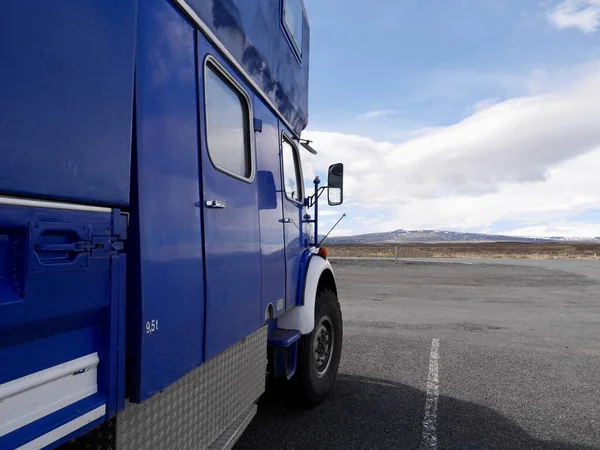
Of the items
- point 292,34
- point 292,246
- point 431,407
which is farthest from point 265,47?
point 431,407

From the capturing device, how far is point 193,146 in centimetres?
215

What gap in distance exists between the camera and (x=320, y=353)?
453 cm

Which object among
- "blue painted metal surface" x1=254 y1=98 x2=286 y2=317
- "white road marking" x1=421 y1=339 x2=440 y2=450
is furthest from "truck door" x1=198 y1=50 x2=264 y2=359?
"white road marking" x1=421 y1=339 x2=440 y2=450

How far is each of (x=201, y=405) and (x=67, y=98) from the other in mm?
1572

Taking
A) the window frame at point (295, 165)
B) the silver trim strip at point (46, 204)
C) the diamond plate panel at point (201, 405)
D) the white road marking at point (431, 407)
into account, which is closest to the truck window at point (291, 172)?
the window frame at point (295, 165)

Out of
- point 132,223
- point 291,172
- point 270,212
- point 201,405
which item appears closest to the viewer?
point 132,223

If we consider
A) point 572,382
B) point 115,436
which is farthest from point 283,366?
point 572,382

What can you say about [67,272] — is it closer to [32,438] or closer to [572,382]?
[32,438]

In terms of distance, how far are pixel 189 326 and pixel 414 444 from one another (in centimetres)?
248

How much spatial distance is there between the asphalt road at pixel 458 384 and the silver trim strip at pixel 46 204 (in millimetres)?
2747

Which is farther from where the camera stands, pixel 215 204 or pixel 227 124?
pixel 227 124

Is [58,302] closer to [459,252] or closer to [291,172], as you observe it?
[291,172]

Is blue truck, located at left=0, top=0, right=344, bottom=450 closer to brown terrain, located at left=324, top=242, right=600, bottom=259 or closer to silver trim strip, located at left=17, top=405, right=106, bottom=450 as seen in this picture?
silver trim strip, located at left=17, top=405, right=106, bottom=450

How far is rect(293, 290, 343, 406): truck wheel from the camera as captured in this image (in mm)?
4039
